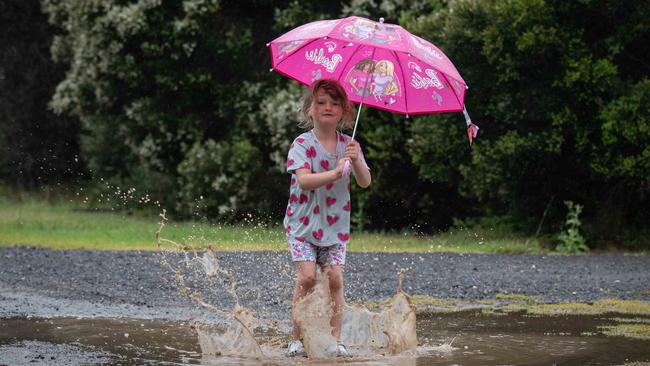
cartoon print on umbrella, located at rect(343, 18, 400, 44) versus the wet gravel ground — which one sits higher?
cartoon print on umbrella, located at rect(343, 18, 400, 44)

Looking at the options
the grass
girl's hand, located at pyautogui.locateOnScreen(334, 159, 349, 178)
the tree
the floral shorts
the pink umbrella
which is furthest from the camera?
the tree

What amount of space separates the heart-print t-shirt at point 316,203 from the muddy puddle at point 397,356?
0.82m

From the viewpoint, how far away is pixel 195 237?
17359mm

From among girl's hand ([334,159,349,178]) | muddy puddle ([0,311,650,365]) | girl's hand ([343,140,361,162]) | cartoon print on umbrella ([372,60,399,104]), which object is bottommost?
muddy puddle ([0,311,650,365])

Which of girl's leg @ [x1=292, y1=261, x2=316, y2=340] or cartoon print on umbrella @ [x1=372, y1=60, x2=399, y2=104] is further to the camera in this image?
cartoon print on umbrella @ [x1=372, y1=60, x2=399, y2=104]

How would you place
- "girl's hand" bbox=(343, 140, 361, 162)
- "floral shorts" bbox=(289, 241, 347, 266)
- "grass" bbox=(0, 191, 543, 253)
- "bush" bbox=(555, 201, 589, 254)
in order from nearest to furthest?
"girl's hand" bbox=(343, 140, 361, 162)
"floral shorts" bbox=(289, 241, 347, 266)
"bush" bbox=(555, 201, 589, 254)
"grass" bbox=(0, 191, 543, 253)

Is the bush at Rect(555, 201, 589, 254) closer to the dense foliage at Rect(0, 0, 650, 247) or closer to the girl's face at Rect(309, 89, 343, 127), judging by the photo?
the dense foliage at Rect(0, 0, 650, 247)

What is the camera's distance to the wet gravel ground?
9602mm

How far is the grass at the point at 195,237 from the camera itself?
50.8ft

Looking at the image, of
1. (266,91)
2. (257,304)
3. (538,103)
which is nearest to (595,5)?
(538,103)

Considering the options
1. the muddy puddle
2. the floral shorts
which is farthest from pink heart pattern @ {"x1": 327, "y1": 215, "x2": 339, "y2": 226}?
the muddy puddle

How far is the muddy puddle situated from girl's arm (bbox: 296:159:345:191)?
1136mm

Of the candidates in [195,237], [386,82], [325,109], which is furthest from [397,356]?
[195,237]

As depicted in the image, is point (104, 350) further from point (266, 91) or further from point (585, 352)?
point (266, 91)
